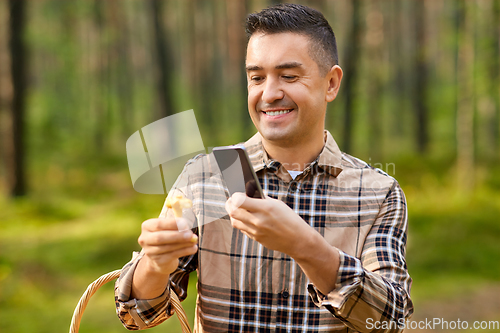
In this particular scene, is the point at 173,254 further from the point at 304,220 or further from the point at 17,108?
the point at 17,108

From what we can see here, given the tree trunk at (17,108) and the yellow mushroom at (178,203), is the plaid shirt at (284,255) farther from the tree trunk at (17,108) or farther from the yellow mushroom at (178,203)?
the tree trunk at (17,108)

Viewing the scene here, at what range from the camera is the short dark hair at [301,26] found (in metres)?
1.62

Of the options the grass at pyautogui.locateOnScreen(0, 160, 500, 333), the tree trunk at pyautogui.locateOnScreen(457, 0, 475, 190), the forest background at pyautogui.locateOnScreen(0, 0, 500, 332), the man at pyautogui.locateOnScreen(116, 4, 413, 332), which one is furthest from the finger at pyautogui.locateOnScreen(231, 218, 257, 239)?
the tree trunk at pyautogui.locateOnScreen(457, 0, 475, 190)

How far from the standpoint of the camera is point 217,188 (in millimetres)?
1798

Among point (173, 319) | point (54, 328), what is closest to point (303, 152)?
point (173, 319)

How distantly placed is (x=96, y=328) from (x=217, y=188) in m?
3.18

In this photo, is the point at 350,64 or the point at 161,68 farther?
the point at 161,68

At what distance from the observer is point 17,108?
25.2 ft

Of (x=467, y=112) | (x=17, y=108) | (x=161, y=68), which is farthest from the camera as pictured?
(x=161, y=68)

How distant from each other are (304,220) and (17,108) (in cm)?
749

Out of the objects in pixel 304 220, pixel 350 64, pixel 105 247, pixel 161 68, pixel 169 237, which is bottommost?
pixel 105 247

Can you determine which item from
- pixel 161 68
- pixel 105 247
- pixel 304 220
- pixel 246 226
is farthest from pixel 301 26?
pixel 161 68

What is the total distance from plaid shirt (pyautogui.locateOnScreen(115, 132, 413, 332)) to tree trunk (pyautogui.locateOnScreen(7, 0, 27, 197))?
22.9 feet

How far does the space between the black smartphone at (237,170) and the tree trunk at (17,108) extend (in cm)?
759
